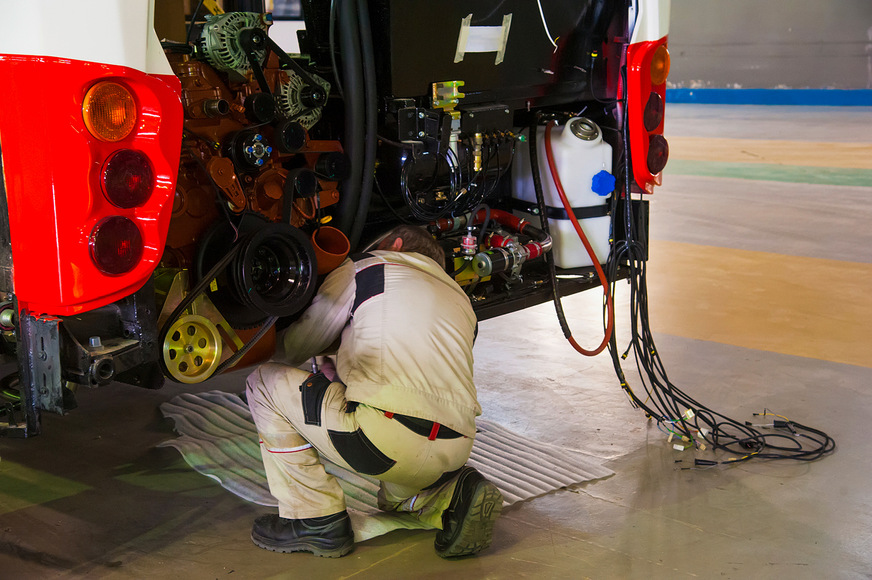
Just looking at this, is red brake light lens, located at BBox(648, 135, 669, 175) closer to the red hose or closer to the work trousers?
the red hose

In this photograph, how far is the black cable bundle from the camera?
121 inches

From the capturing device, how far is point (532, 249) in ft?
10.7

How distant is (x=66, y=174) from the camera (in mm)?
1784

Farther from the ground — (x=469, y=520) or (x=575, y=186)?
(x=575, y=186)

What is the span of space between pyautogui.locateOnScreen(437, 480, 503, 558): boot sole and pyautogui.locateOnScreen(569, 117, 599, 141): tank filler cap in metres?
1.51

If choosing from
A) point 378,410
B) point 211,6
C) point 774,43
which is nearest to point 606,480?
point 378,410

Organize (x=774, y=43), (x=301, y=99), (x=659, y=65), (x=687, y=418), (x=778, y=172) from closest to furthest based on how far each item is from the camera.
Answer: (x=301, y=99) → (x=687, y=418) → (x=659, y=65) → (x=778, y=172) → (x=774, y=43)

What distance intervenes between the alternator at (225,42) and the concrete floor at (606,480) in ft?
4.24

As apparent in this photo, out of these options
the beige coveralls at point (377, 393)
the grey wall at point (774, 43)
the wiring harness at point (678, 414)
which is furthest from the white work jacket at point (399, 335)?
the grey wall at point (774, 43)

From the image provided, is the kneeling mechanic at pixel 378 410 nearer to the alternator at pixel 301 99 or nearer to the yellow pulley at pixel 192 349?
the yellow pulley at pixel 192 349

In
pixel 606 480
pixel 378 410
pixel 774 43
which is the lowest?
pixel 606 480

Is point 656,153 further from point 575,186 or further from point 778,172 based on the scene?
point 778,172

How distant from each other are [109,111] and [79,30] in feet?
0.55

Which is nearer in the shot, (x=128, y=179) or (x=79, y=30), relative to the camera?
(x=79, y=30)
